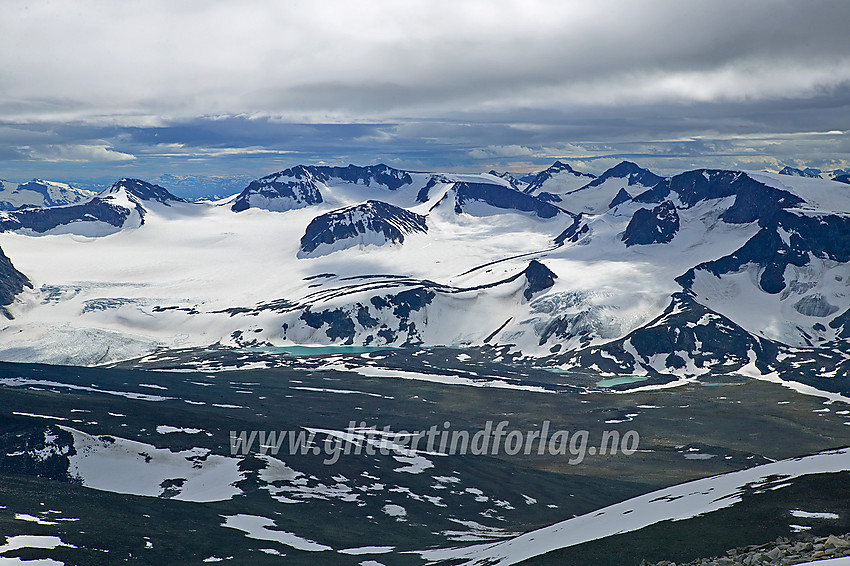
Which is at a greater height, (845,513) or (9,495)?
(845,513)

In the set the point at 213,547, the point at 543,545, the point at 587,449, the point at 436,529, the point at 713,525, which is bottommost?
the point at 587,449

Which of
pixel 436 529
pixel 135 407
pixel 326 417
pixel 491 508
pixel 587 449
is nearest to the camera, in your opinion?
pixel 436 529

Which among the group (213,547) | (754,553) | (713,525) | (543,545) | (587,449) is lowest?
(587,449)

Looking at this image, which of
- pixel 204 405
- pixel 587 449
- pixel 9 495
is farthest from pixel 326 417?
pixel 9 495

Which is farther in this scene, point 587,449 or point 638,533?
point 587,449

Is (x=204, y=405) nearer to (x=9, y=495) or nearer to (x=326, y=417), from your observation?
(x=326, y=417)

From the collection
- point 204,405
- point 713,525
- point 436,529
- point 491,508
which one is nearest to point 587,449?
point 491,508

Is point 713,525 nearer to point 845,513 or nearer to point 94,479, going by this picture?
point 845,513

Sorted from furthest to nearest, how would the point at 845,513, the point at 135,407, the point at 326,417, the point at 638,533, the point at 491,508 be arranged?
the point at 326,417
the point at 135,407
the point at 491,508
the point at 638,533
the point at 845,513

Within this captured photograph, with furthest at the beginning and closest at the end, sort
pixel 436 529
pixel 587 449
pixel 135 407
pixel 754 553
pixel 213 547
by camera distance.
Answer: pixel 587 449 → pixel 135 407 → pixel 436 529 → pixel 213 547 → pixel 754 553
